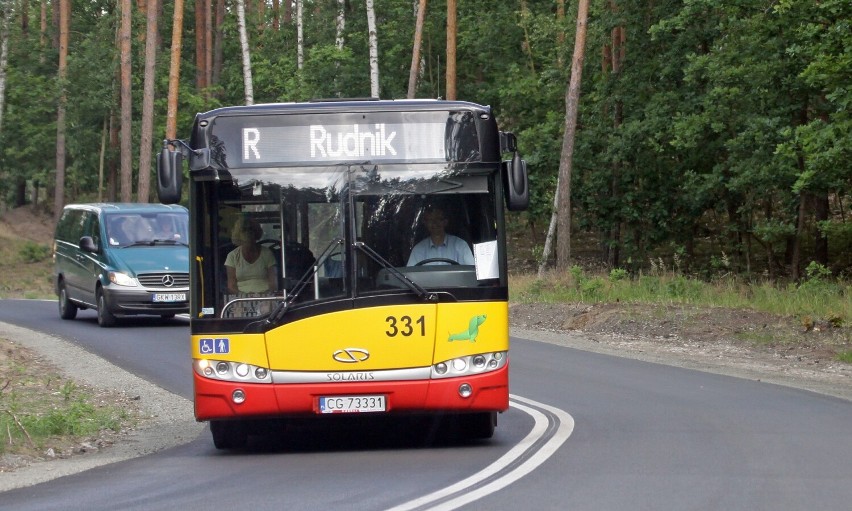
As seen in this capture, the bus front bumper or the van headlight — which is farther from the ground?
the bus front bumper

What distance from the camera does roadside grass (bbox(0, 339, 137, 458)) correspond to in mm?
11297

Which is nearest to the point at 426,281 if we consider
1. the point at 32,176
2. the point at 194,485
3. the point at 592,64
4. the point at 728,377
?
the point at 194,485

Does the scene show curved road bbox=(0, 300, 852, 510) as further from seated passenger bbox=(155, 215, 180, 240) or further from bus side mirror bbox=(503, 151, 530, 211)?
seated passenger bbox=(155, 215, 180, 240)

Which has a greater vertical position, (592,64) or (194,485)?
(592,64)

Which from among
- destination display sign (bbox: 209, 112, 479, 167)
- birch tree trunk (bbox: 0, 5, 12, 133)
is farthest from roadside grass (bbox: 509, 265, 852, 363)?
birch tree trunk (bbox: 0, 5, 12, 133)

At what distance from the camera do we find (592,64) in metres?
42.7

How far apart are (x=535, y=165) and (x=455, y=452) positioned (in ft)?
102

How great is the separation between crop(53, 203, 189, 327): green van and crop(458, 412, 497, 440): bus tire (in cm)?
1440

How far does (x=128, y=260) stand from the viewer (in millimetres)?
24516

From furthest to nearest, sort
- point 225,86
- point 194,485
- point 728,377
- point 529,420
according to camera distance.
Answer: point 225,86, point 728,377, point 529,420, point 194,485

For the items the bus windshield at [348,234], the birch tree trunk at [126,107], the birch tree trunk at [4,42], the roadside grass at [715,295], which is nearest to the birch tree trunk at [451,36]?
the birch tree trunk at [126,107]

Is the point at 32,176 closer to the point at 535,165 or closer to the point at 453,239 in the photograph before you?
the point at 535,165

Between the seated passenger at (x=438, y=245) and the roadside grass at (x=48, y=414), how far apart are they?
3.59 m

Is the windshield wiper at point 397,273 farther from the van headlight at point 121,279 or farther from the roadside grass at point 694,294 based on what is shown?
the van headlight at point 121,279
